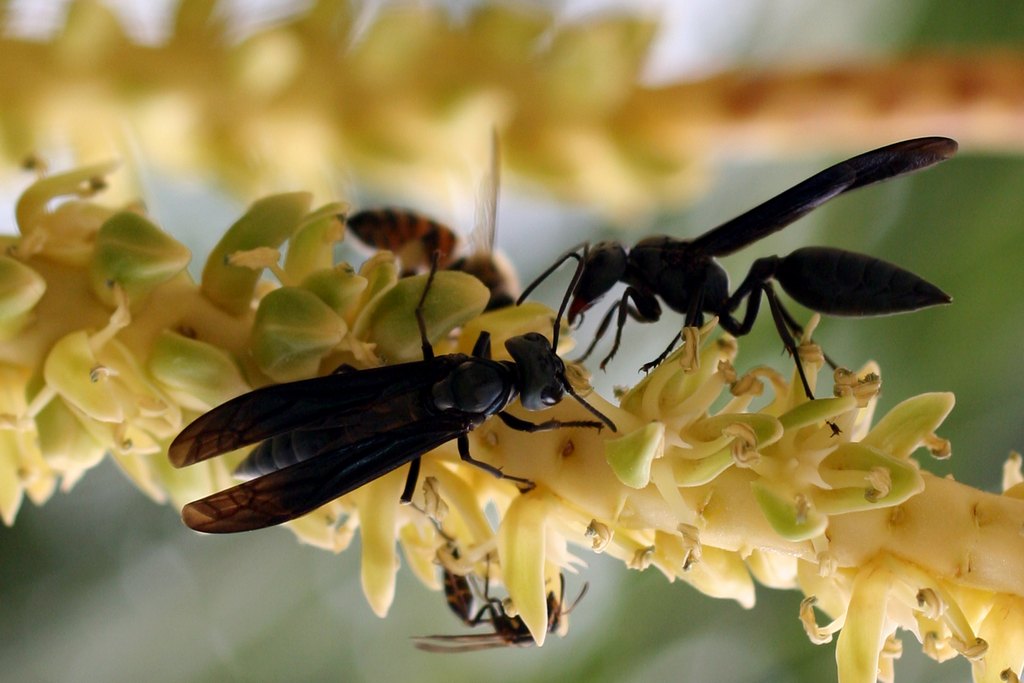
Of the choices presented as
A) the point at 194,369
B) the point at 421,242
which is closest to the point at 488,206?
Answer: the point at 421,242

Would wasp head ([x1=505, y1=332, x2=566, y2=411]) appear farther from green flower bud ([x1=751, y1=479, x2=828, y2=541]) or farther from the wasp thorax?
green flower bud ([x1=751, y1=479, x2=828, y2=541])

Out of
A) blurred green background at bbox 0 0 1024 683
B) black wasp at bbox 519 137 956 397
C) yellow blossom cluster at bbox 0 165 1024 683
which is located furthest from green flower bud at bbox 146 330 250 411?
blurred green background at bbox 0 0 1024 683

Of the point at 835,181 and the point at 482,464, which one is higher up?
the point at 835,181

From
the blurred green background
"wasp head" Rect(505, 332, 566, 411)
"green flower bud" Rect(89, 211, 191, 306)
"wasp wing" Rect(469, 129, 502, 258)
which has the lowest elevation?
the blurred green background

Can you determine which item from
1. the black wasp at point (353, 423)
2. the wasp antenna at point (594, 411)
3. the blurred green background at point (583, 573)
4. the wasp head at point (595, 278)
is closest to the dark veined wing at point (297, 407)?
the black wasp at point (353, 423)

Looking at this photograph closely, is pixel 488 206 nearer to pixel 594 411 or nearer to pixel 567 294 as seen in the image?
pixel 567 294

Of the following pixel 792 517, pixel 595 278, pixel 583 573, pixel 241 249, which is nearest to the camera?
pixel 792 517

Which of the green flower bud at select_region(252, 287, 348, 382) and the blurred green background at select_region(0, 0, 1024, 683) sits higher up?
the green flower bud at select_region(252, 287, 348, 382)
